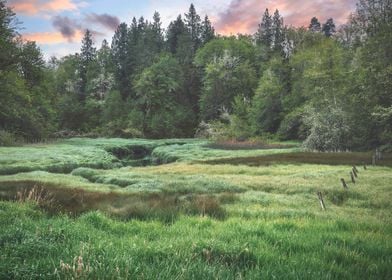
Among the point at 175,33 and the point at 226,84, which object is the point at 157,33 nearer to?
the point at 175,33

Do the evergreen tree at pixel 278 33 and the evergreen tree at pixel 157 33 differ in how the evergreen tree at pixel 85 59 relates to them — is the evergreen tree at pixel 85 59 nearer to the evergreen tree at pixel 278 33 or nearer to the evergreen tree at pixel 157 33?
the evergreen tree at pixel 157 33

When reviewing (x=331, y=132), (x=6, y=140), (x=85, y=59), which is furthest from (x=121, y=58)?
(x=331, y=132)

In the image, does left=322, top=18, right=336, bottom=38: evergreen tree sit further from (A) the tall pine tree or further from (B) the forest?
(A) the tall pine tree

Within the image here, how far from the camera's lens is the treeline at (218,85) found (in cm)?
5784

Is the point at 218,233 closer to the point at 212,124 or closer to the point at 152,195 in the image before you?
the point at 152,195

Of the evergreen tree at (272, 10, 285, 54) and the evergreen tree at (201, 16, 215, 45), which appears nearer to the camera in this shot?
the evergreen tree at (272, 10, 285, 54)

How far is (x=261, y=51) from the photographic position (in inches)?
4707

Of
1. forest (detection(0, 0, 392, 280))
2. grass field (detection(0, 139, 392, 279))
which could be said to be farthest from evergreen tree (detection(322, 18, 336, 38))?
grass field (detection(0, 139, 392, 279))

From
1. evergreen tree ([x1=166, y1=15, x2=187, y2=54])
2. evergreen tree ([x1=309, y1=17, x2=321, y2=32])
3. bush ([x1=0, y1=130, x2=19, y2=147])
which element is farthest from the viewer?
evergreen tree ([x1=309, y1=17, x2=321, y2=32])

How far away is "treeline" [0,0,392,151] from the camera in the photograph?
57844mm

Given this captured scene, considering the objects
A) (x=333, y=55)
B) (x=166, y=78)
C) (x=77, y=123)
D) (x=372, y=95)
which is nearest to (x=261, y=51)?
(x=166, y=78)

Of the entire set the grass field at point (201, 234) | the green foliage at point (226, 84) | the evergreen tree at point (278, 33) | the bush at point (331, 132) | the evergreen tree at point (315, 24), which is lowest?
the grass field at point (201, 234)

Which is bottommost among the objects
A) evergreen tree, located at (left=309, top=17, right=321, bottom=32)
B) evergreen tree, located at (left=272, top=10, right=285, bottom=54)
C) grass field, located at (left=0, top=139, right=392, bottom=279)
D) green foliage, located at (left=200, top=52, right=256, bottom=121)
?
grass field, located at (left=0, top=139, right=392, bottom=279)

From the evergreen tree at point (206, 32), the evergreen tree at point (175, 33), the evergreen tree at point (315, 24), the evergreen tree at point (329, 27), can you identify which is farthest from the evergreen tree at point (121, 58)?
the evergreen tree at point (329, 27)
